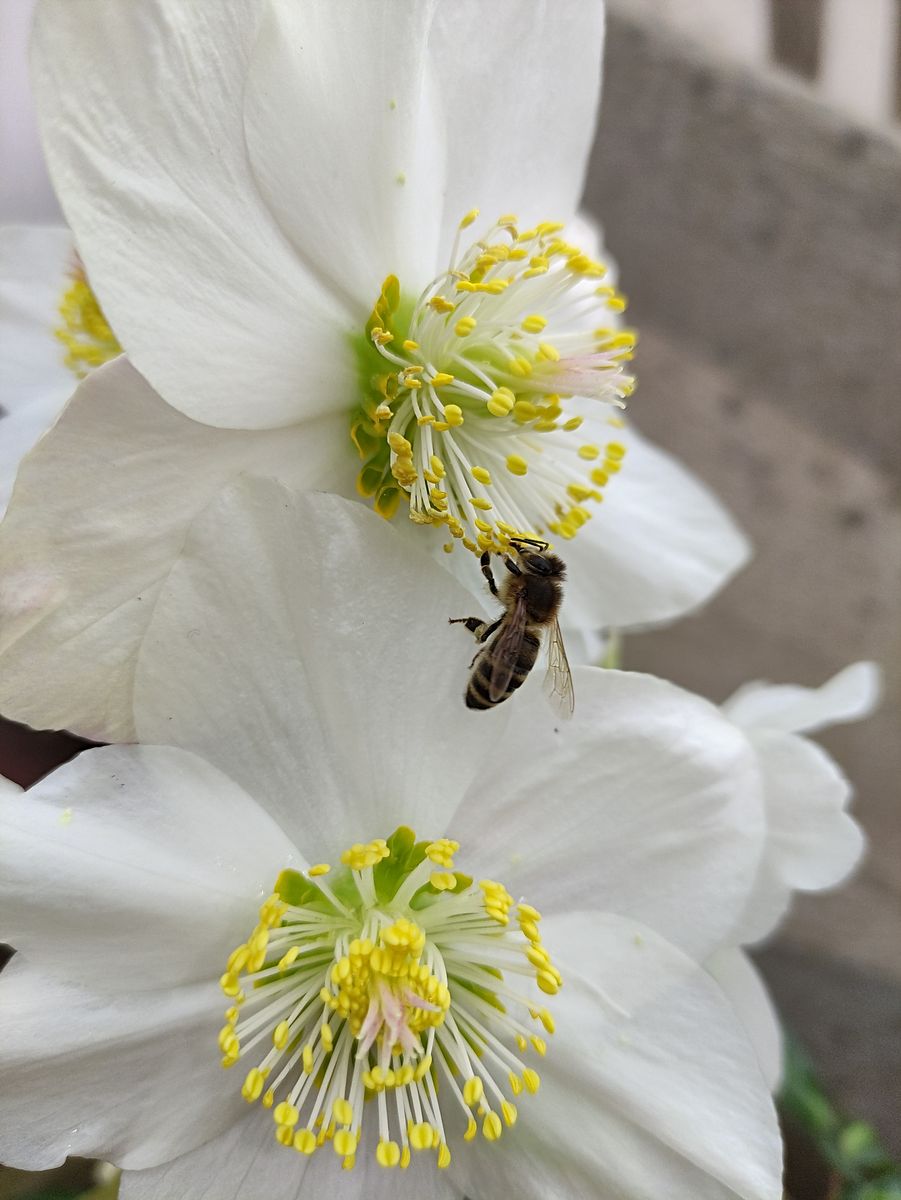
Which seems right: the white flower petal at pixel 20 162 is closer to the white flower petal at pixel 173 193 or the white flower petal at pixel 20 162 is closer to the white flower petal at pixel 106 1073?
the white flower petal at pixel 173 193

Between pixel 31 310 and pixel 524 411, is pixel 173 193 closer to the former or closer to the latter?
pixel 524 411

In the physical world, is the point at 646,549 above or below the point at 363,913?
above

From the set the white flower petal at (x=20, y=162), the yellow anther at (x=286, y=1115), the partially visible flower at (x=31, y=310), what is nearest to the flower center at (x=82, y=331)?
the partially visible flower at (x=31, y=310)

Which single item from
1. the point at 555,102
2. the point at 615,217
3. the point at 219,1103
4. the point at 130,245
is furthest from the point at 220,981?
the point at 615,217

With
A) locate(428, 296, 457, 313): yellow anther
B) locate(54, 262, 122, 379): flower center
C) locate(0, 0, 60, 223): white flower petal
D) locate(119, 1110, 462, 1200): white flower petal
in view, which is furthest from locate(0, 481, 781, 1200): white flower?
locate(0, 0, 60, 223): white flower petal

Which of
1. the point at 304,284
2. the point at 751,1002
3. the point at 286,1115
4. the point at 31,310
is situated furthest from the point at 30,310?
the point at 751,1002

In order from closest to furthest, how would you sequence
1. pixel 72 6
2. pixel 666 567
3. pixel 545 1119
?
pixel 72 6
pixel 545 1119
pixel 666 567

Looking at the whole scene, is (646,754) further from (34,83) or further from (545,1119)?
(34,83)
